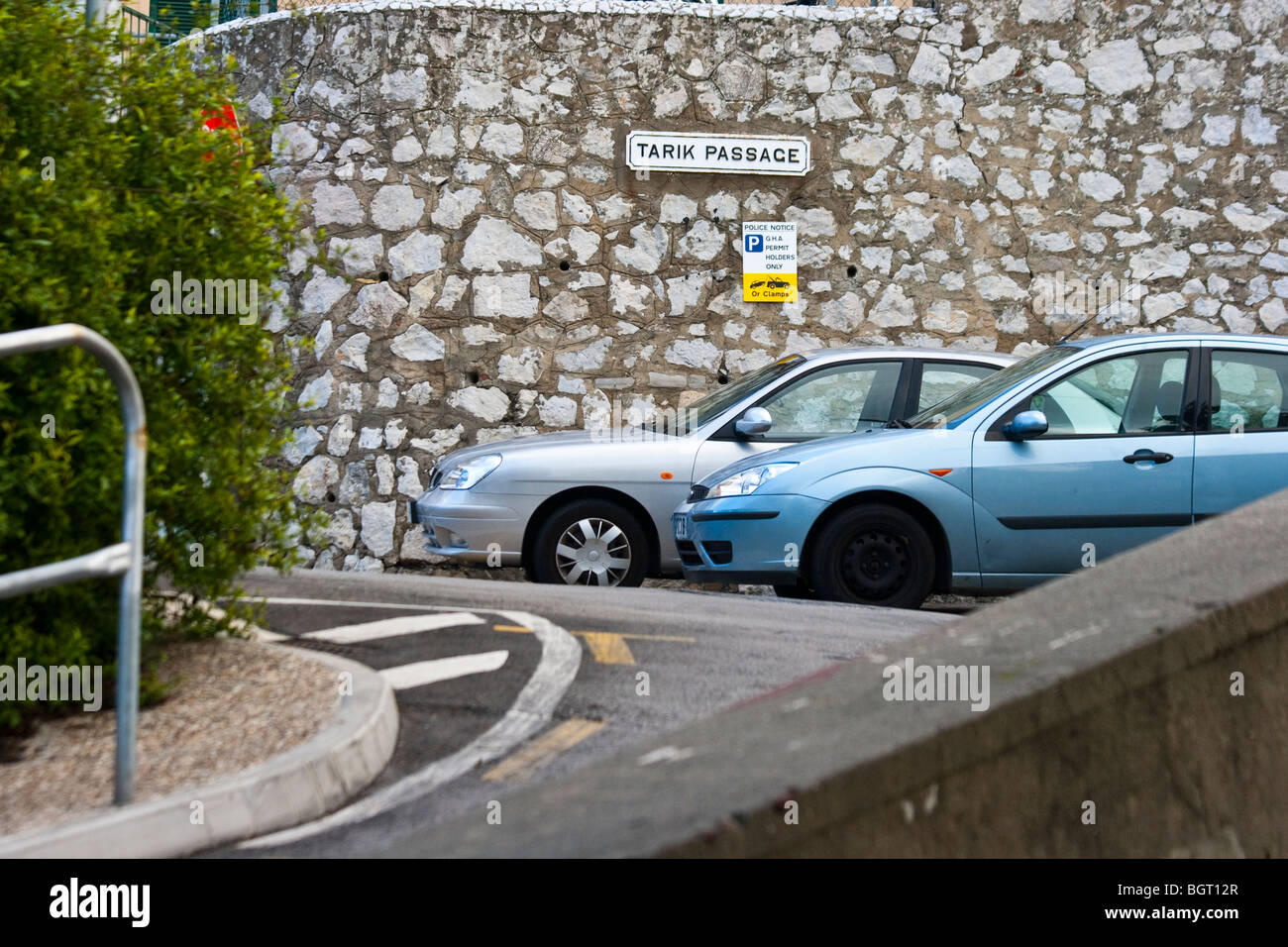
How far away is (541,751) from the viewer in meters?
4.89

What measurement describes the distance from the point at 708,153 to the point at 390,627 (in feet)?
24.4

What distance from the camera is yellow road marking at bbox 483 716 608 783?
4.63 m

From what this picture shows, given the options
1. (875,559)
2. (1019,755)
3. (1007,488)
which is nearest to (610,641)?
(875,559)

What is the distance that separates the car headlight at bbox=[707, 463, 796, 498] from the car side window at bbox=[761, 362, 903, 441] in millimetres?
1315

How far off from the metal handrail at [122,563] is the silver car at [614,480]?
19.5 feet

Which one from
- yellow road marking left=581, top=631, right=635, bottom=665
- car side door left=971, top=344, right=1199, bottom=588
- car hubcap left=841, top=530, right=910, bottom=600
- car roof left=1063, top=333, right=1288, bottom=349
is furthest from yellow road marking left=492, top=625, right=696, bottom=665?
car roof left=1063, top=333, right=1288, bottom=349

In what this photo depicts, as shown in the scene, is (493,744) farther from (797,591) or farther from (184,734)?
(797,591)

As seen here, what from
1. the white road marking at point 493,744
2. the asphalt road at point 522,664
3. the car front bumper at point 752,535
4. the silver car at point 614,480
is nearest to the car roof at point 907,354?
the silver car at point 614,480

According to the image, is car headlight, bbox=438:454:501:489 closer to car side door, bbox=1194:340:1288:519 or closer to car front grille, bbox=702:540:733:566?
car front grille, bbox=702:540:733:566

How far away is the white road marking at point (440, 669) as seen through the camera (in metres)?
5.74

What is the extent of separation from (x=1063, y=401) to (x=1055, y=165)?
514 cm

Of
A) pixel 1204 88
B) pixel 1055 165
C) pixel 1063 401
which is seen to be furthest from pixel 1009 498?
pixel 1204 88
